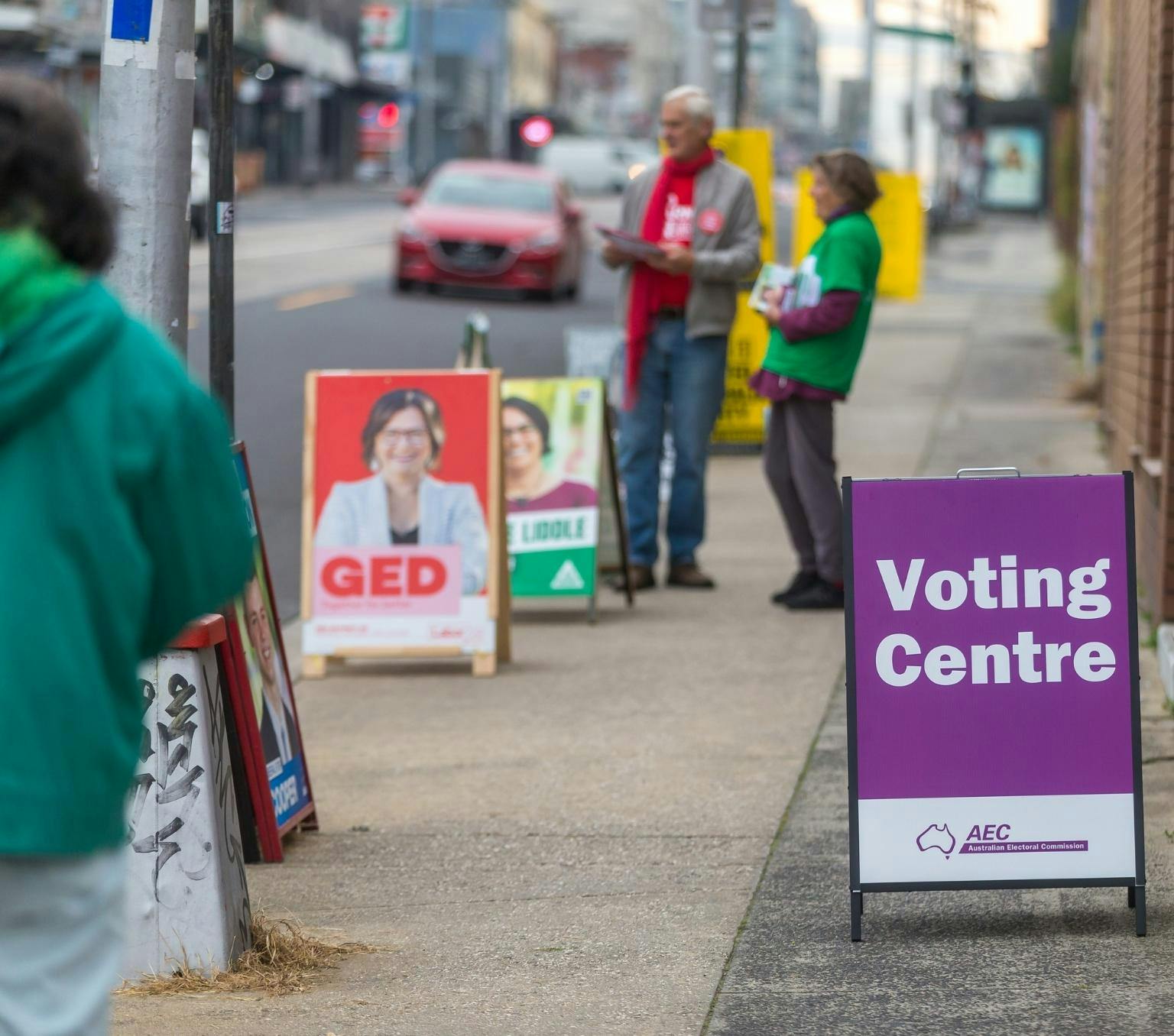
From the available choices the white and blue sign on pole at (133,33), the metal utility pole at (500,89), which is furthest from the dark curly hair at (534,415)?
the metal utility pole at (500,89)

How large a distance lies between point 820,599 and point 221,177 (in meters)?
4.24

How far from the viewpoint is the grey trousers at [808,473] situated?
8.52 m

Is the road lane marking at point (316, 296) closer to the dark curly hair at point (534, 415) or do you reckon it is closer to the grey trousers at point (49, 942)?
the dark curly hair at point (534, 415)

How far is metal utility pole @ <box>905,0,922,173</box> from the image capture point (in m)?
41.5

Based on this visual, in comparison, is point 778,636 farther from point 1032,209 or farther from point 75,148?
point 1032,209

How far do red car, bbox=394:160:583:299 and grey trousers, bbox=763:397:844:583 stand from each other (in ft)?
58.1

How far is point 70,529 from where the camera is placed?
7.82ft

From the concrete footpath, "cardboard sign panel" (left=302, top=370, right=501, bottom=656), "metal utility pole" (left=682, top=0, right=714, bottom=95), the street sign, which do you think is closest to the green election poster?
the concrete footpath

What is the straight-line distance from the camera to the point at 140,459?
239 cm

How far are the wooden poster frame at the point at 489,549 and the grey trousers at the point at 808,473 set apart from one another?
1.45 meters

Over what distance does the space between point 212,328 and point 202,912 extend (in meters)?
1.53

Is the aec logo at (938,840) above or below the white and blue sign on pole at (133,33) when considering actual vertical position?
below

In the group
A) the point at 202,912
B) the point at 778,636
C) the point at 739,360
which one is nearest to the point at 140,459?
the point at 202,912

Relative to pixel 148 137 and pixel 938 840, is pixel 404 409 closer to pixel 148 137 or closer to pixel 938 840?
pixel 148 137
